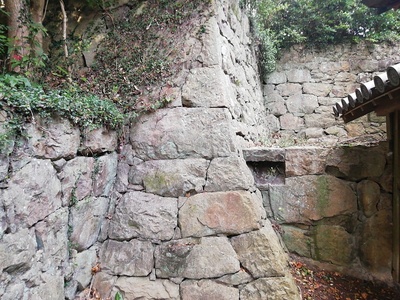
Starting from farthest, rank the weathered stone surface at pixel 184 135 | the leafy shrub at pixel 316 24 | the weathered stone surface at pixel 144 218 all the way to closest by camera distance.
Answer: the leafy shrub at pixel 316 24, the weathered stone surface at pixel 184 135, the weathered stone surface at pixel 144 218

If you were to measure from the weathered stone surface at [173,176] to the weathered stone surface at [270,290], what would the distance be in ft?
3.11

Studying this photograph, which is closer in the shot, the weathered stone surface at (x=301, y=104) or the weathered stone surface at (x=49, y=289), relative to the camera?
the weathered stone surface at (x=49, y=289)

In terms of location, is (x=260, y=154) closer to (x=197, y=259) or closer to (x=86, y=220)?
(x=197, y=259)

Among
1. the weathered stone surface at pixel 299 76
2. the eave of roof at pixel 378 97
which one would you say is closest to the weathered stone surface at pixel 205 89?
the eave of roof at pixel 378 97

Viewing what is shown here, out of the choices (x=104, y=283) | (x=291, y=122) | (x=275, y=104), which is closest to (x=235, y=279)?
(x=104, y=283)

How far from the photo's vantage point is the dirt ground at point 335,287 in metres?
2.39

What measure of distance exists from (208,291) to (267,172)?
142 centimetres

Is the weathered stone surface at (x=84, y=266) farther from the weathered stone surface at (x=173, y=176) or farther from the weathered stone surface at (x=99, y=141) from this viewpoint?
the weathered stone surface at (x=99, y=141)

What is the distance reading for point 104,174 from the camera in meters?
2.32

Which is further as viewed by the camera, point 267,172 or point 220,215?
point 267,172

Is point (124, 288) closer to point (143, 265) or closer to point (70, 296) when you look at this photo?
point (143, 265)

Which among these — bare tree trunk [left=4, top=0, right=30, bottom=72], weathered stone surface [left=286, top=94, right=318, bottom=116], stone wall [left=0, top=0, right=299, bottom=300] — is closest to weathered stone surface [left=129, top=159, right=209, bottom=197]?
stone wall [left=0, top=0, right=299, bottom=300]

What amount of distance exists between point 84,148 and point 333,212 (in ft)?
8.41

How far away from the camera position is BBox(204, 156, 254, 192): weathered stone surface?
2.32 meters
